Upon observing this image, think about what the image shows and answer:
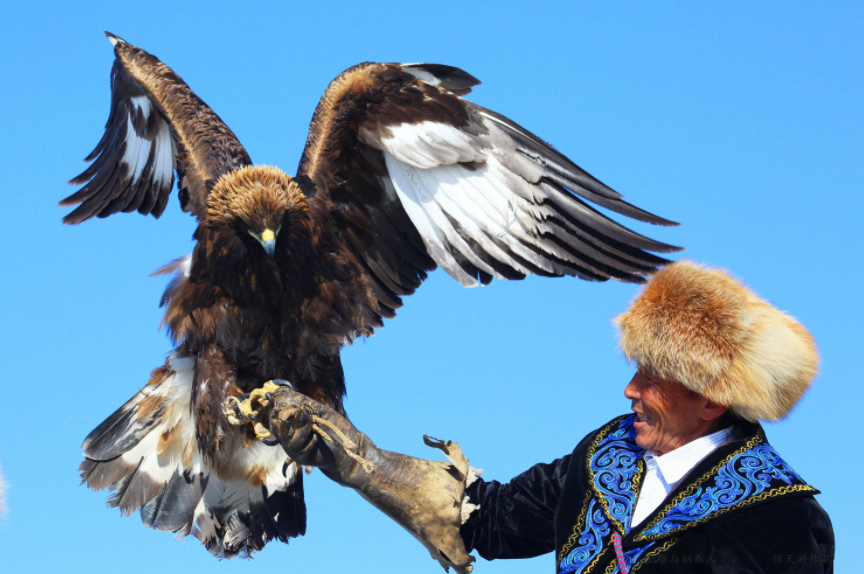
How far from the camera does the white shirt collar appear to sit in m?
2.22

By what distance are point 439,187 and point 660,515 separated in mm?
1896

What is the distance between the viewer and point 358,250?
12.5 feet

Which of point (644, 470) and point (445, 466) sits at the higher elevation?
point (445, 466)

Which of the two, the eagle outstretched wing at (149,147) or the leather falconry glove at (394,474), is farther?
the eagle outstretched wing at (149,147)

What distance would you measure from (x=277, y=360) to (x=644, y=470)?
1809 mm

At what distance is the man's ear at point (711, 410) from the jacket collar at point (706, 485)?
3.3 inches

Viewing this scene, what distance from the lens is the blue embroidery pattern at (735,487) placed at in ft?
6.64

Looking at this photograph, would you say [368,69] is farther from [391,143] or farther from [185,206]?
[185,206]

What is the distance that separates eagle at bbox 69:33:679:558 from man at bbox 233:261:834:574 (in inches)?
39.7

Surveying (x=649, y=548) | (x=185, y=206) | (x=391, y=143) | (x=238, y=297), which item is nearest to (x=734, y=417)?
Answer: (x=649, y=548)

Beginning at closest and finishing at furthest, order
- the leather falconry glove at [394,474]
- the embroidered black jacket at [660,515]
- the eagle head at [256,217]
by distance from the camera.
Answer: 1. the embroidered black jacket at [660,515]
2. the leather falconry glove at [394,474]
3. the eagle head at [256,217]

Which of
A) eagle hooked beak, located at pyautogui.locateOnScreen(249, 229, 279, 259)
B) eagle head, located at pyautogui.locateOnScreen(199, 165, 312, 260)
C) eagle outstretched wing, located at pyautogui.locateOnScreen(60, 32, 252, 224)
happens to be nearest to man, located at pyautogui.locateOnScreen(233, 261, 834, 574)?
eagle hooked beak, located at pyautogui.locateOnScreen(249, 229, 279, 259)

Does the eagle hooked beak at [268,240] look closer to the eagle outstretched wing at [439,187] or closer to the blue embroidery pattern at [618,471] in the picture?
the eagle outstretched wing at [439,187]

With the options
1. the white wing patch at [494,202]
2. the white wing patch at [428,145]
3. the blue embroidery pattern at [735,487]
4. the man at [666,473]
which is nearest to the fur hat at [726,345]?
the man at [666,473]
